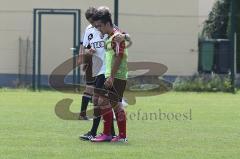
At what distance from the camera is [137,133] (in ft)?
35.3

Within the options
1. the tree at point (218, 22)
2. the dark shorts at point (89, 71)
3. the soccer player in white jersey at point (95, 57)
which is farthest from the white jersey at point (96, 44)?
the tree at point (218, 22)

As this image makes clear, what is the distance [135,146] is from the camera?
9273 mm

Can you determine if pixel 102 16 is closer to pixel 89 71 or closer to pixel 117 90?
pixel 117 90

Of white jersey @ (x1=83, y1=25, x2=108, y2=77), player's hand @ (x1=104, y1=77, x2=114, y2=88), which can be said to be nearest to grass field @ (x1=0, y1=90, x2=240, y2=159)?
player's hand @ (x1=104, y1=77, x2=114, y2=88)

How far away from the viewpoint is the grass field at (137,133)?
8.57 meters

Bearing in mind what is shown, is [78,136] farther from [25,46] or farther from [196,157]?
[25,46]

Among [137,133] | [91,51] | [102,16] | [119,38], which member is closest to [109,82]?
[119,38]

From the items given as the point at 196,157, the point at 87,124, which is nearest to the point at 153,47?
the point at 87,124

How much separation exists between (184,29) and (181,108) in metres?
9.21

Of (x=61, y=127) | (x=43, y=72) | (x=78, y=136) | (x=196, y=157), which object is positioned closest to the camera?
(x=196, y=157)

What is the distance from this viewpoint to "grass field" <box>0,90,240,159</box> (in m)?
8.57

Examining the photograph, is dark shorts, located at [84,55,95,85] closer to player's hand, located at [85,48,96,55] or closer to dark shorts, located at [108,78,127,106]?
player's hand, located at [85,48,96,55]

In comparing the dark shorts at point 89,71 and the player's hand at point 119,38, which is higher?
the player's hand at point 119,38

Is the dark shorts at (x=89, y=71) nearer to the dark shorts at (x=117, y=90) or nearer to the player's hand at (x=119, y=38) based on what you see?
the dark shorts at (x=117, y=90)
